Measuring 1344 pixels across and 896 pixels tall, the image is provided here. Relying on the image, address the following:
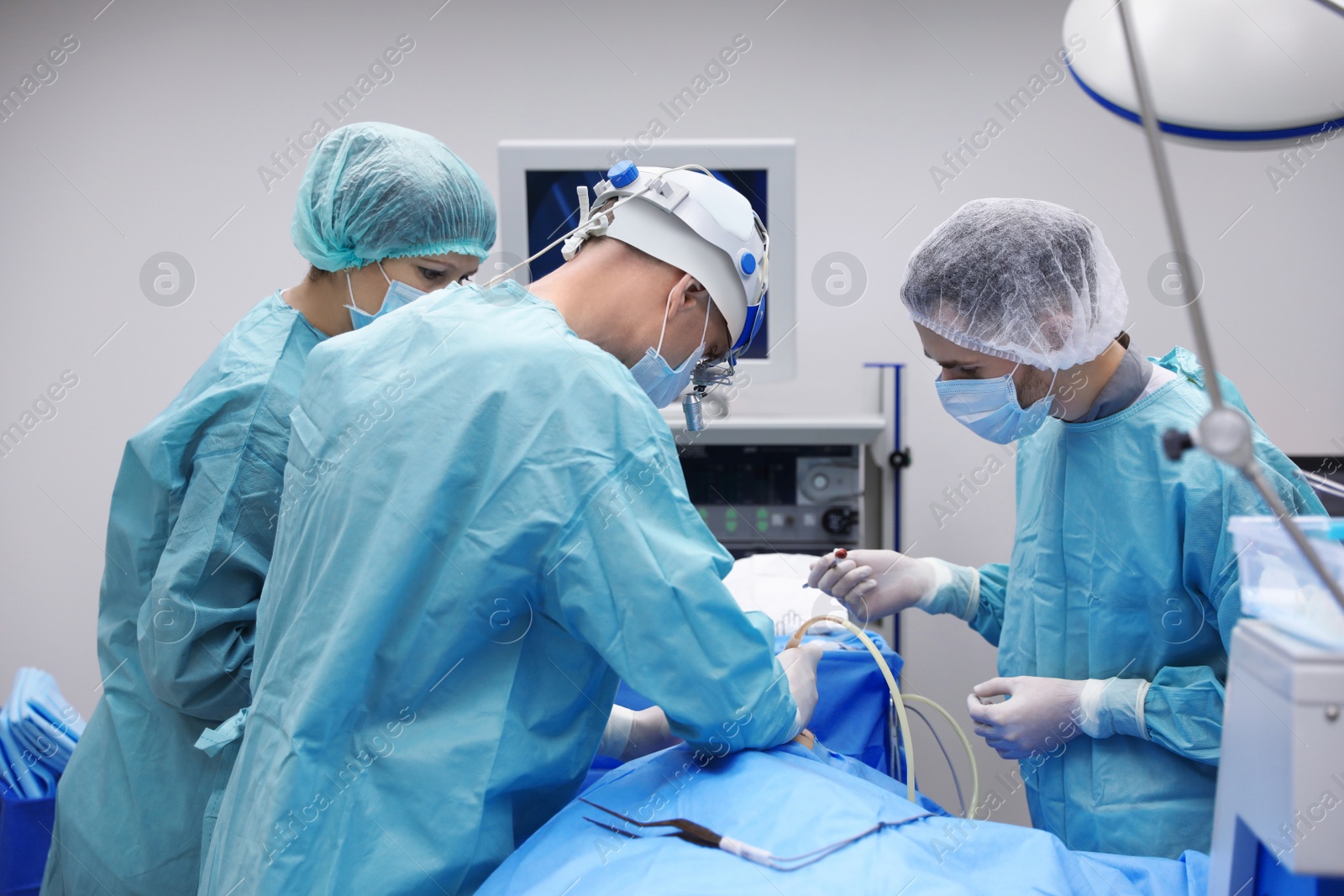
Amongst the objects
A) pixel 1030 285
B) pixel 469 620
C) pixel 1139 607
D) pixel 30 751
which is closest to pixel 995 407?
pixel 1030 285

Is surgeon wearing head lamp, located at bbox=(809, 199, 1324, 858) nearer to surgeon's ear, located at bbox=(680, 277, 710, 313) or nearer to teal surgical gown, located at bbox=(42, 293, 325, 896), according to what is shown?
surgeon's ear, located at bbox=(680, 277, 710, 313)

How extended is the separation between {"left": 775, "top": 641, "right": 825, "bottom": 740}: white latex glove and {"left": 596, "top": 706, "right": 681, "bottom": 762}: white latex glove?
19 cm

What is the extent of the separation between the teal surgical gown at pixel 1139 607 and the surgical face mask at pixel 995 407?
79 mm

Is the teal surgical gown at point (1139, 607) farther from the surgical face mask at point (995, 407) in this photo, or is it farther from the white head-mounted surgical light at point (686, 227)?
the white head-mounted surgical light at point (686, 227)

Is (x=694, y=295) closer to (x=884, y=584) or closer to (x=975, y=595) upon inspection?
(x=884, y=584)

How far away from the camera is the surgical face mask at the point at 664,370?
46.3 inches

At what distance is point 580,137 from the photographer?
279 cm

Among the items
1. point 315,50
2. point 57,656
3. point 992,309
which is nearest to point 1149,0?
point 992,309

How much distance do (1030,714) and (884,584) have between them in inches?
15.4

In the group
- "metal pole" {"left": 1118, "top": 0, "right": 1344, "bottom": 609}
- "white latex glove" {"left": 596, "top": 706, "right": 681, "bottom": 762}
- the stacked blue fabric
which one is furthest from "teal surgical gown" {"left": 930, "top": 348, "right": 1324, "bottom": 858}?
the stacked blue fabric

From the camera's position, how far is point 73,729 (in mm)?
1821

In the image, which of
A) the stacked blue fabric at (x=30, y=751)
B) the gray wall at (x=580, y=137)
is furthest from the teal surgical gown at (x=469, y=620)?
the gray wall at (x=580, y=137)

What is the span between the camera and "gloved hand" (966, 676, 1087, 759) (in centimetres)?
125

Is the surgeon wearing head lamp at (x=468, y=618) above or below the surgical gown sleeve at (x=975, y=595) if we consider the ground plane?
above
